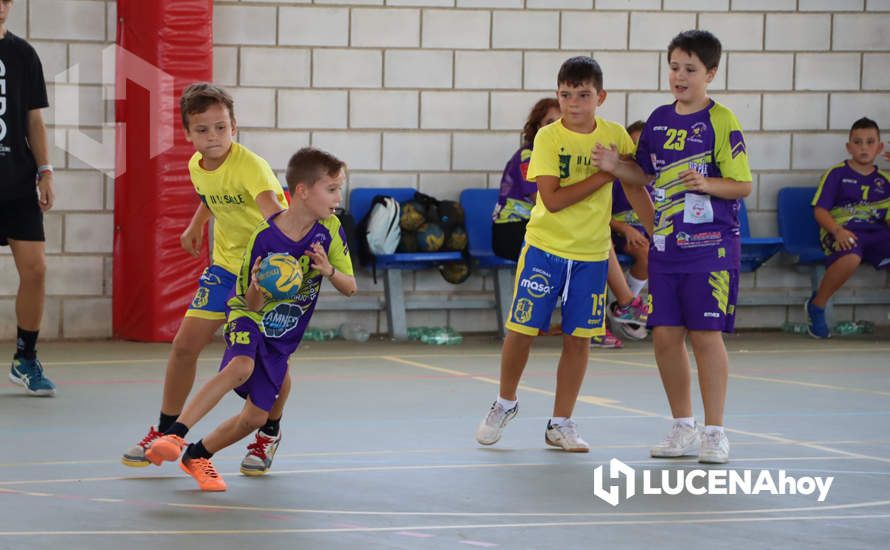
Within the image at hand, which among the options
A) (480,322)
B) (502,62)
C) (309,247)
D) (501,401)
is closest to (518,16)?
(502,62)

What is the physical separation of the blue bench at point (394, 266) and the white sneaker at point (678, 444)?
172 inches

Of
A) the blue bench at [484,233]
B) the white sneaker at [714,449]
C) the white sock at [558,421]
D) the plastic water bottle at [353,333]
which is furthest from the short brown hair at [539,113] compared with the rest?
the white sneaker at [714,449]

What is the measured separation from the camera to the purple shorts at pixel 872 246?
1038 cm

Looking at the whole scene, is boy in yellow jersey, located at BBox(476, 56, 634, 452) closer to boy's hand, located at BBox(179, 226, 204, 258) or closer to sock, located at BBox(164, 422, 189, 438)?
boy's hand, located at BBox(179, 226, 204, 258)

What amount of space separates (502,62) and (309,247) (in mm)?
5716

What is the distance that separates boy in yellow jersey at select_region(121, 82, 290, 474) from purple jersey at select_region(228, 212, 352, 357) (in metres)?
0.31

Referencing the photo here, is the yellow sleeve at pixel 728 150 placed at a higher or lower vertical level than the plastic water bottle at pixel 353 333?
higher

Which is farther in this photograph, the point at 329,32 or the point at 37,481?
the point at 329,32

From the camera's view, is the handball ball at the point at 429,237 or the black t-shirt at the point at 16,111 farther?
the handball ball at the point at 429,237

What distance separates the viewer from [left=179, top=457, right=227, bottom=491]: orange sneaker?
4.59 m

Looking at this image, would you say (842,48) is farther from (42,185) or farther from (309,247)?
(309,247)

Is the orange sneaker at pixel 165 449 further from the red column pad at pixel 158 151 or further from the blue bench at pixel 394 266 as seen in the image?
the blue bench at pixel 394 266

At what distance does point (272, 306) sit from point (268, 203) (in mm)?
495

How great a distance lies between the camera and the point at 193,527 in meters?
4.01
